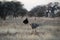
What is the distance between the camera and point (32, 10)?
4.82ft

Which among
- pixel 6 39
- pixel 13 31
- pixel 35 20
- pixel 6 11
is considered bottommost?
pixel 6 39

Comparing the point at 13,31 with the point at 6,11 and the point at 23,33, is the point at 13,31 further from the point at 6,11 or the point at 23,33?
the point at 6,11

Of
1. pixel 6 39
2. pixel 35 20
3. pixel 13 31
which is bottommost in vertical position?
pixel 6 39

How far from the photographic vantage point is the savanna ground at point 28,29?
4.70 ft

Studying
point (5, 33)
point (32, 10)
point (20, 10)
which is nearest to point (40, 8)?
point (32, 10)

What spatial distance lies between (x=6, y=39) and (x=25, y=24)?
347 mm

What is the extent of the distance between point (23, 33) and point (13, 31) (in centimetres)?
15

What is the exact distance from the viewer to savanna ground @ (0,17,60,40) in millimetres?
1434

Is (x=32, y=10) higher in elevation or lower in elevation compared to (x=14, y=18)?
higher

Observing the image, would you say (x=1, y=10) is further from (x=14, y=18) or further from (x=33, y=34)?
(x=33, y=34)

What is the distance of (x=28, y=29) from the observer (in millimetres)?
1447

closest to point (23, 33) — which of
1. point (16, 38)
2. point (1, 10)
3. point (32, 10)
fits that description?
point (16, 38)

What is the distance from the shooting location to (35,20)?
146 centimetres

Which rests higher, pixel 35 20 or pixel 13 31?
pixel 35 20
